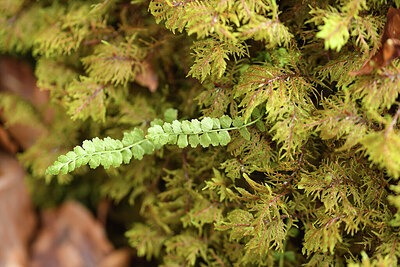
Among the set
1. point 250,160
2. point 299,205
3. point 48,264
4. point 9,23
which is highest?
point 9,23

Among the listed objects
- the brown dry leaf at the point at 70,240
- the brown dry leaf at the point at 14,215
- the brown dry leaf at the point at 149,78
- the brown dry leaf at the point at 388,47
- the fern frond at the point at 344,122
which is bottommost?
the brown dry leaf at the point at 70,240

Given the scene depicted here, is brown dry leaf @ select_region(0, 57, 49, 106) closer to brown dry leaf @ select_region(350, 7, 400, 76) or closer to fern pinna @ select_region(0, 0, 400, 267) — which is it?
fern pinna @ select_region(0, 0, 400, 267)

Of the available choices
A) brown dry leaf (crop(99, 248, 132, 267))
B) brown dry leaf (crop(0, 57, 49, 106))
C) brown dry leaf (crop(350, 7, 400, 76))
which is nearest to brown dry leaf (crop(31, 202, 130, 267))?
brown dry leaf (crop(99, 248, 132, 267))

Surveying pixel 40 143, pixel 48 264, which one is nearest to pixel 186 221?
pixel 40 143

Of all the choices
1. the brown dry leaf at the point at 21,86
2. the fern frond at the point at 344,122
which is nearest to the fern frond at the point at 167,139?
the fern frond at the point at 344,122

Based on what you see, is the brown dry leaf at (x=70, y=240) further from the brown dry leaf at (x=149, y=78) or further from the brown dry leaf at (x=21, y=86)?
the brown dry leaf at (x=149, y=78)

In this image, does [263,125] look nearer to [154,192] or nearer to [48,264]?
[154,192]

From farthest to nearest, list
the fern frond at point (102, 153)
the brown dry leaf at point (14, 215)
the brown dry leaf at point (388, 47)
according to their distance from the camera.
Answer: the brown dry leaf at point (14, 215) → the fern frond at point (102, 153) → the brown dry leaf at point (388, 47)
